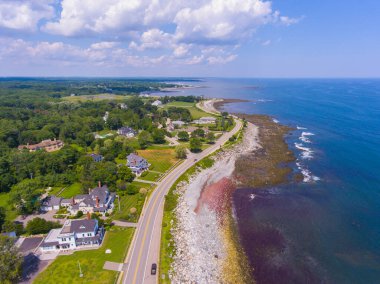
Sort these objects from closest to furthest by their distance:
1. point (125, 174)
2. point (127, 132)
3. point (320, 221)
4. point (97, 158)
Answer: point (320, 221) → point (125, 174) → point (97, 158) → point (127, 132)

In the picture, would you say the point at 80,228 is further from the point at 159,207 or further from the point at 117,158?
the point at 117,158

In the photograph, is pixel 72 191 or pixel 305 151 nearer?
pixel 72 191

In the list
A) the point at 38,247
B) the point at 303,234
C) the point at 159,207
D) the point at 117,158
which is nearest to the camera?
the point at 38,247

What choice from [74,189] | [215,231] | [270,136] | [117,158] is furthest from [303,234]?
[270,136]

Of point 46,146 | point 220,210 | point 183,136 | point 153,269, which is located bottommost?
point 220,210

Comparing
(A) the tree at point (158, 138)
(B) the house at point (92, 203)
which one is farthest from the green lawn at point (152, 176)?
(A) the tree at point (158, 138)

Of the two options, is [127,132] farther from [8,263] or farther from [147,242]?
[8,263]

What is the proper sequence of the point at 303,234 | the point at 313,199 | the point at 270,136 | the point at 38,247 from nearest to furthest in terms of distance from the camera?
the point at 38,247 → the point at 303,234 → the point at 313,199 → the point at 270,136

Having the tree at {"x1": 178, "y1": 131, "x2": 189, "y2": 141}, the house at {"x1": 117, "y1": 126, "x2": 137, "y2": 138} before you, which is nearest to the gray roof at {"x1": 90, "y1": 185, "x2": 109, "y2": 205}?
the tree at {"x1": 178, "y1": 131, "x2": 189, "y2": 141}

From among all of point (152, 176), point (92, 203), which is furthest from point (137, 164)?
point (92, 203)
